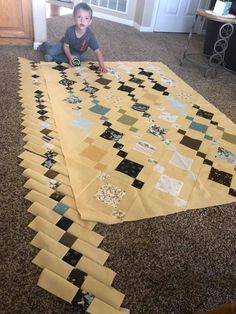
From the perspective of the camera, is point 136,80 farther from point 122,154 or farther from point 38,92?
point 122,154


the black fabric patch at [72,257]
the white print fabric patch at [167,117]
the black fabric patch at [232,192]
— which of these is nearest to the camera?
the black fabric patch at [72,257]

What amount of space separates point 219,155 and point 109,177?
0.65 meters

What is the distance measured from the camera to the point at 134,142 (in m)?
1.50

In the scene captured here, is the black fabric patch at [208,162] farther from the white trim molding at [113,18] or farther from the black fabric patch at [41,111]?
the white trim molding at [113,18]

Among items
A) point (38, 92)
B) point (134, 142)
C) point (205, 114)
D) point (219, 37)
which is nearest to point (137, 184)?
point (134, 142)

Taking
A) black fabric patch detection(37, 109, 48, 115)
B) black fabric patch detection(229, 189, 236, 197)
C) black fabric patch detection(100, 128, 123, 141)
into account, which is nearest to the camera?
black fabric patch detection(229, 189, 236, 197)

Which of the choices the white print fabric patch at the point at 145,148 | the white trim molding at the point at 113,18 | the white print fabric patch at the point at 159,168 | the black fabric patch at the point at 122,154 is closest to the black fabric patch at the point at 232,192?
the white print fabric patch at the point at 159,168

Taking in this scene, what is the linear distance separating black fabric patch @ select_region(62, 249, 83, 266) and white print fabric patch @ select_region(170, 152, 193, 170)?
2.25 feet

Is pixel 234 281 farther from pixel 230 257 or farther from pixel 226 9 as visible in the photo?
pixel 226 9

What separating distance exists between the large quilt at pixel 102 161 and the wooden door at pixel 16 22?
0.46 meters

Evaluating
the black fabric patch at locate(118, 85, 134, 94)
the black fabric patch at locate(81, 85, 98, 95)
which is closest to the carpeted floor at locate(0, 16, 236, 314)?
the black fabric patch at locate(81, 85, 98, 95)

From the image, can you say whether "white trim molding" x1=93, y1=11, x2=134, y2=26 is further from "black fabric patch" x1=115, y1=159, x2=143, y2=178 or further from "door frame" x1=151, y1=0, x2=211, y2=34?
"black fabric patch" x1=115, y1=159, x2=143, y2=178

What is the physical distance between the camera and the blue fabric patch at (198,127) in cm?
168

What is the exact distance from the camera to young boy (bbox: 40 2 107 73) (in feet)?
7.06
